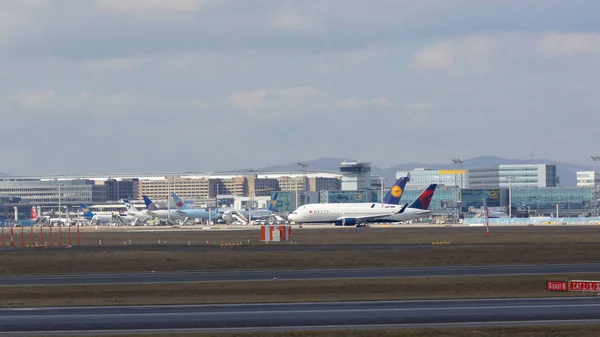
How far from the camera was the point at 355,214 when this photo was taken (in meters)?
156

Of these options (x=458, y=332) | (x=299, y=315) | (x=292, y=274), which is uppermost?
(x=458, y=332)

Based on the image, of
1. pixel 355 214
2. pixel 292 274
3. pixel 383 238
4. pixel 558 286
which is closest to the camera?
pixel 558 286

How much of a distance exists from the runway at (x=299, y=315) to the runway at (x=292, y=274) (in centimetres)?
1240

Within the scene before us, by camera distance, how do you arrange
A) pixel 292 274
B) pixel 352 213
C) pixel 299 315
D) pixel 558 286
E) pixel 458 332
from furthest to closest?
pixel 352 213
pixel 292 274
pixel 558 286
pixel 299 315
pixel 458 332

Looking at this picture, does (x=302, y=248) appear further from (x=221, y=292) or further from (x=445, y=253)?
(x=221, y=292)

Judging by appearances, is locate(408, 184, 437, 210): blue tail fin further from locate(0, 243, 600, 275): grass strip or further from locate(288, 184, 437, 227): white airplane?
locate(0, 243, 600, 275): grass strip

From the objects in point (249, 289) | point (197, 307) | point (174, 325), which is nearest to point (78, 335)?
point (174, 325)

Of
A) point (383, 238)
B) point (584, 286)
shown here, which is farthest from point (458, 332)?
point (383, 238)

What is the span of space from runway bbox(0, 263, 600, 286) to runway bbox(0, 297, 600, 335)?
12.4 metres

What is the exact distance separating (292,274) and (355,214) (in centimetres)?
9960

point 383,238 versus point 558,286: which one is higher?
point 558,286

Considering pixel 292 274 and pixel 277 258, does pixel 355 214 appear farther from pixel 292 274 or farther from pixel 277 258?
pixel 292 274

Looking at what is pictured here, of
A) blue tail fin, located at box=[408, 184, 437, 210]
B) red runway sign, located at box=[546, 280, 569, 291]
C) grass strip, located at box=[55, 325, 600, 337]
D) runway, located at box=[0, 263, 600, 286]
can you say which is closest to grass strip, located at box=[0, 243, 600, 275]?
runway, located at box=[0, 263, 600, 286]

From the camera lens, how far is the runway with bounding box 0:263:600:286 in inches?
2141
